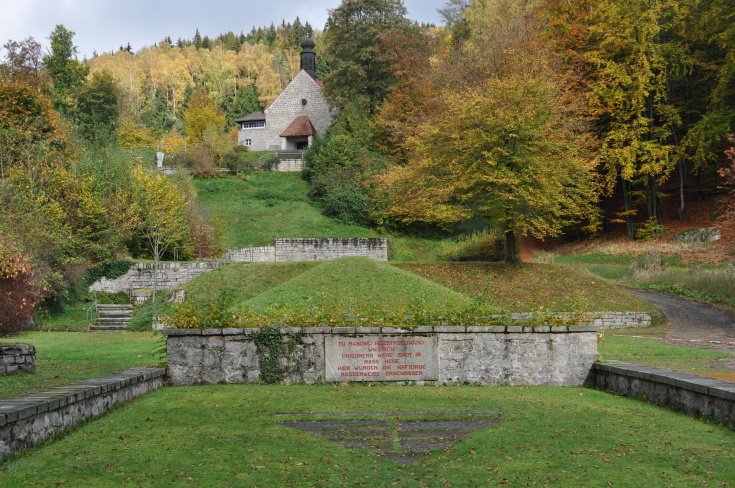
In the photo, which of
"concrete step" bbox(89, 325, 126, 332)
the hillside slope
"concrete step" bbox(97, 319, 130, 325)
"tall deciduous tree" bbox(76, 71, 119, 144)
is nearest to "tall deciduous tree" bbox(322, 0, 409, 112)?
the hillside slope

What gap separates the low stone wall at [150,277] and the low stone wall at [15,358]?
19777 millimetres

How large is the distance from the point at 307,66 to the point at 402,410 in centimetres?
7073

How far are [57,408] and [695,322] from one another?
22.1m

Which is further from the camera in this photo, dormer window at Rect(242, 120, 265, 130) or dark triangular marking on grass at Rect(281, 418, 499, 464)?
dormer window at Rect(242, 120, 265, 130)

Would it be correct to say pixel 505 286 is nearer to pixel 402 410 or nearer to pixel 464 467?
pixel 402 410

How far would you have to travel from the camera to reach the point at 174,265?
1275 inches

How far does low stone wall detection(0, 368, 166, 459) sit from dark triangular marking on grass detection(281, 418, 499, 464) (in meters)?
2.33

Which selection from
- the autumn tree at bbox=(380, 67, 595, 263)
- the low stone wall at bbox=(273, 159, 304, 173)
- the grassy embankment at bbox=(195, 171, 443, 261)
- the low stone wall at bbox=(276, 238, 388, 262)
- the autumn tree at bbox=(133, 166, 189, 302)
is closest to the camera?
the autumn tree at bbox=(380, 67, 595, 263)

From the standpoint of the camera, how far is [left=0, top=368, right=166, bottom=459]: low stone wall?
251 inches

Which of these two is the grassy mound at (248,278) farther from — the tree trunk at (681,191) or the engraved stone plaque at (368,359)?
the tree trunk at (681,191)

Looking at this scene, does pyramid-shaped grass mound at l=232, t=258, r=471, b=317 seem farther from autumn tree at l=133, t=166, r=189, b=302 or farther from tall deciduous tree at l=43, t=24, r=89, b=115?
tall deciduous tree at l=43, t=24, r=89, b=115

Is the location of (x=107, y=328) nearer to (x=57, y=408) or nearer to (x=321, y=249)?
(x=321, y=249)

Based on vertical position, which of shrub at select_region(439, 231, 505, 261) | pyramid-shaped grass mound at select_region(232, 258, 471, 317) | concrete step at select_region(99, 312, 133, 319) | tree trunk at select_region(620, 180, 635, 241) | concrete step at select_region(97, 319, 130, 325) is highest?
tree trunk at select_region(620, 180, 635, 241)

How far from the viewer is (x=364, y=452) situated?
664cm
